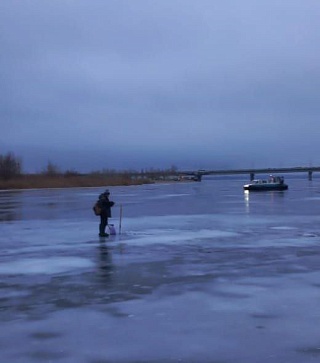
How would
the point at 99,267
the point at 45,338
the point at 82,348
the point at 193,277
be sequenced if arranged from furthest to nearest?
the point at 99,267 → the point at 193,277 → the point at 45,338 → the point at 82,348

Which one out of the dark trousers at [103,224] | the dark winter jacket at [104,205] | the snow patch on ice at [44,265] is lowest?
the snow patch on ice at [44,265]

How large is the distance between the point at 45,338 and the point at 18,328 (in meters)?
0.66

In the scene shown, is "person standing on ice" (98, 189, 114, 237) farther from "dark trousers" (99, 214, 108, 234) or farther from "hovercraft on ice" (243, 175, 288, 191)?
"hovercraft on ice" (243, 175, 288, 191)

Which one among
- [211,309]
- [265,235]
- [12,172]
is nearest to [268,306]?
[211,309]

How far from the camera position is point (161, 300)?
884 cm

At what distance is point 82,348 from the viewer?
642cm

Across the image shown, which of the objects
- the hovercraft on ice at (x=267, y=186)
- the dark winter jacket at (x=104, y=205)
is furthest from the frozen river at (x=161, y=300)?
the hovercraft on ice at (x=267, y=186)

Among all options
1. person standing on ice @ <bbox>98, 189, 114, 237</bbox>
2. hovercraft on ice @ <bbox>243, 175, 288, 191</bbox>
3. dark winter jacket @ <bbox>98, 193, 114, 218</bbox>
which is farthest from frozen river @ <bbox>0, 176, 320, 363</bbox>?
hovercraft on ice @ <bbox>243, 175, 288, 191</bbox>

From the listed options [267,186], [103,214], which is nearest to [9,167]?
[267,186]

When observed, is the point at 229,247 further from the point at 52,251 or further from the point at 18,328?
the point at 18,328

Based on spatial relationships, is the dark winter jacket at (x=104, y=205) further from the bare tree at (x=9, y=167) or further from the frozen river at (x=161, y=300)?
the bare tree at (x=9, y=167)

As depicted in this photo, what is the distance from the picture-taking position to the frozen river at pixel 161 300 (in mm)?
6348

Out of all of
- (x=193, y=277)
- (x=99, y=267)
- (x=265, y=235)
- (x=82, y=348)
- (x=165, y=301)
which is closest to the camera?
(x=82, y=348)

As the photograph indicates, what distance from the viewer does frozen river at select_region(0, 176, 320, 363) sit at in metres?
6.35
